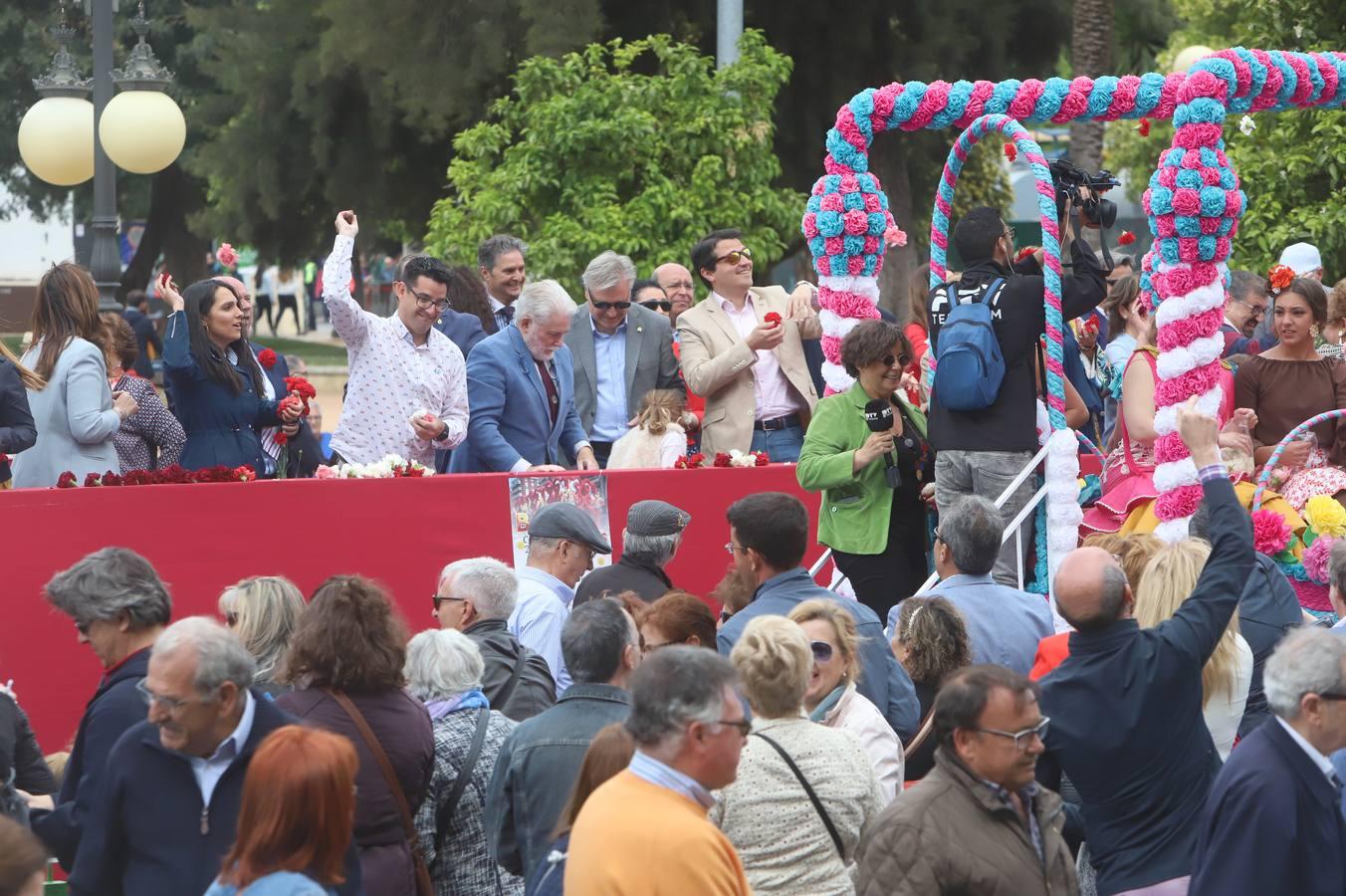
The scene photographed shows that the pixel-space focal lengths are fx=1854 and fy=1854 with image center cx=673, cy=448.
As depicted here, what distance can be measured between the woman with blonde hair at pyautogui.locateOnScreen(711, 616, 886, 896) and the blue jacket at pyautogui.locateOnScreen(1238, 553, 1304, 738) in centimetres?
214

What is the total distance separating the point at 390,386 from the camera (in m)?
9.86

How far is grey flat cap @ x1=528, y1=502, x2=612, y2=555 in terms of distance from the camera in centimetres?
764

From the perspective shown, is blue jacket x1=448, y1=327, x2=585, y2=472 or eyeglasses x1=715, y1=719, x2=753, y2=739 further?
blue jacket x1=448, y1=327, x2=585, y2=472

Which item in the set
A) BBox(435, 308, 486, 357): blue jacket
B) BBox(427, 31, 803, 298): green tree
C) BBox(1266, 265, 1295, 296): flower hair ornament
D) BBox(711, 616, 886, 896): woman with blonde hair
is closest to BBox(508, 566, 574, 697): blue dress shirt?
BBox(711, 616, 886, 896): woman with blonde hair

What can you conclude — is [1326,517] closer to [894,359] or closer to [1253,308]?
[894,359]

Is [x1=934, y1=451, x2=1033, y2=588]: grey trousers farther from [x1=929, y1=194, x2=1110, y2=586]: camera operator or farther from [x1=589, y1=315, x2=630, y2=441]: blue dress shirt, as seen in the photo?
[x1=589, y1=315, x2=630, y2=441]: blue dress shirt

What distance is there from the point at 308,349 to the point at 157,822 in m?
35.0

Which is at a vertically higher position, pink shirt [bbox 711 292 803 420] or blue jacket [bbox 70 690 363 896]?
pink shirt [bbox 711 292 803 420]

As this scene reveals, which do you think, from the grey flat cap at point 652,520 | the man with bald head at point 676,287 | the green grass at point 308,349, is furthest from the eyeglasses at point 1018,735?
the green grass at point 308,349

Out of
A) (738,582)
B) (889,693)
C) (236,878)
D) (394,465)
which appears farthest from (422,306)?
(236,878)

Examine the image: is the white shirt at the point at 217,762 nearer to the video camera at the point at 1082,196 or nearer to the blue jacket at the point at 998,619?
the blue jacket at the point at 998,619

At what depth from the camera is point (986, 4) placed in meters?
20.3

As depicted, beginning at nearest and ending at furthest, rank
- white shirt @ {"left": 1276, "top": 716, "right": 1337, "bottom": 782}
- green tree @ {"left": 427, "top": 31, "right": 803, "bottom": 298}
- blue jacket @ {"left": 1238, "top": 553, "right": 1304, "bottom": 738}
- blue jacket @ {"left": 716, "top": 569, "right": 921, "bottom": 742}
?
white shirt @ {"left": 1276, "top": 716, "right": 1337, "bottom": 782}
blue jacket @ {"left": 716, "top": 569, "right": 921, "bottom": 742}
blue jacket @ {"left": 1238, "top": 553, "right": 1304, "bottom": 738}
green tree @ {"left": 427, "top": 31, "right": 803, "bottom": 298}

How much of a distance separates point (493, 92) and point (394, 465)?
35.3 ft
